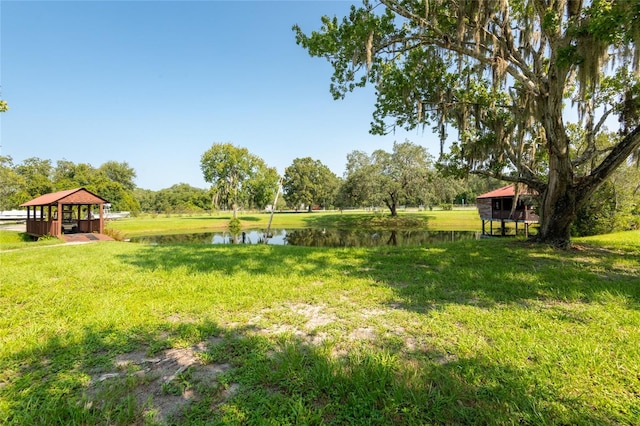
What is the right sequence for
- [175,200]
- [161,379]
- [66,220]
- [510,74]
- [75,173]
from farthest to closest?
1. [175,200]
2. [75,173]
3. [66,220]
4. [510,74]
5. [161,379]

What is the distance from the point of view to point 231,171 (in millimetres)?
41281

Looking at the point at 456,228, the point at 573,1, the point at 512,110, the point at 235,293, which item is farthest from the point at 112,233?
the point at 456,228

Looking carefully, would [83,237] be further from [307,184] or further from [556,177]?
[307,184]

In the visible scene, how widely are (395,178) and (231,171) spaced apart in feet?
76.8

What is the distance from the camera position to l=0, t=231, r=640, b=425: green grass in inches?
74.9

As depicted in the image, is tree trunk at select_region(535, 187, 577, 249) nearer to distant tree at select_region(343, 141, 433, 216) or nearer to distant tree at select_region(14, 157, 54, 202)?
distant tree at select_region(343, 141, 433, 216)

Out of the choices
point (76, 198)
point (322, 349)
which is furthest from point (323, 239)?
point (322, 349)

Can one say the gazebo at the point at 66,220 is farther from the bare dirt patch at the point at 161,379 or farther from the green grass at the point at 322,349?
the bare dirt patch at the point at 161,379

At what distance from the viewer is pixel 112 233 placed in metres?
17.8

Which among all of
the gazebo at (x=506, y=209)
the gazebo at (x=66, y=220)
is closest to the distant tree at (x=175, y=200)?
the gazebo at (x=66, y=220)

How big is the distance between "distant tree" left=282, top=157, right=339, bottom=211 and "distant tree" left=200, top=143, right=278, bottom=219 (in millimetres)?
13997

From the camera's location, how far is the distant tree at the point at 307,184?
188ft

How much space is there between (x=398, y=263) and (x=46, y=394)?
20.3 ft

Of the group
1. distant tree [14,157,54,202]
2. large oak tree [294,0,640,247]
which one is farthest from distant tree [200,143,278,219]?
large oak tree [294,0,640,247]
